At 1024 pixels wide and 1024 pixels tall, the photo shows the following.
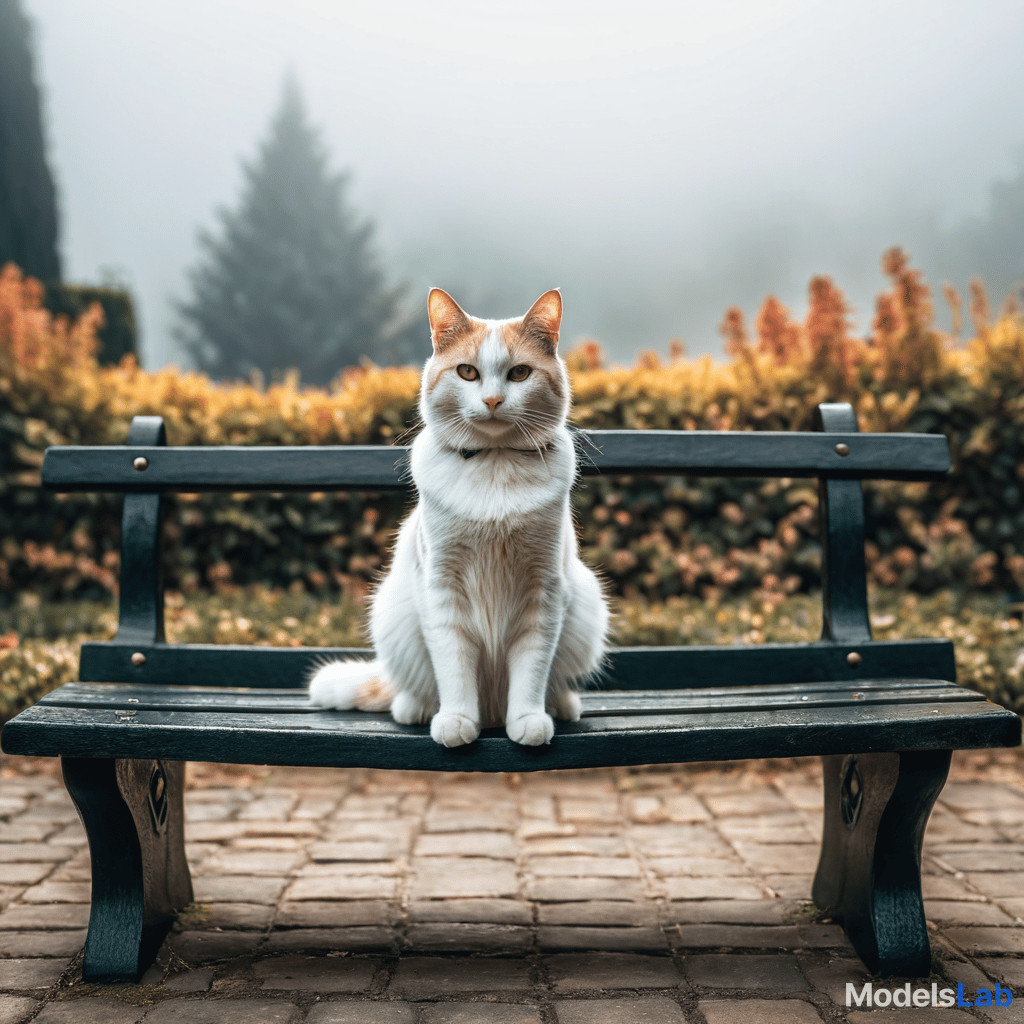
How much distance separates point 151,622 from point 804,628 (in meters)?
2.99

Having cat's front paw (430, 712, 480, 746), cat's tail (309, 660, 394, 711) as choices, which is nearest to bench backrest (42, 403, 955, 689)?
cat's tail (309, 660, 394, 711)

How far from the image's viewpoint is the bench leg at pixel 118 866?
79.4 inches

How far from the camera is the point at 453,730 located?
1.82 meters

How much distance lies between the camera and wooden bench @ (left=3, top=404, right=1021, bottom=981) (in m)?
1.87

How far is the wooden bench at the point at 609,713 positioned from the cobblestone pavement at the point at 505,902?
0.17 m

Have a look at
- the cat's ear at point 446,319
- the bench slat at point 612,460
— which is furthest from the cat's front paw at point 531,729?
the bench slat at point 612,460

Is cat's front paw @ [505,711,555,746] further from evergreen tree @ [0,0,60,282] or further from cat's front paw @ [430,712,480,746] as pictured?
evergreen tree @ [0,0,60,282]

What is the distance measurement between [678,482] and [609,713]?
9.91ft

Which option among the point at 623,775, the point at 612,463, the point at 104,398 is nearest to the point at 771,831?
the point at 623,775

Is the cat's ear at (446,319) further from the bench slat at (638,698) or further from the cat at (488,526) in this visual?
the bench slat at (638,698)

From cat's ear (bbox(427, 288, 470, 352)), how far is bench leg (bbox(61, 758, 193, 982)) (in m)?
1.16

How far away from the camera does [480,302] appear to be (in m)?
36.6

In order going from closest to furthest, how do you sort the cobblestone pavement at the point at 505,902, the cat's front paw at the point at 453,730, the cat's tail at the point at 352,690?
the cat's front paw at the point at 453,730, the cobblestone pavement at the point at 505,902, the cat's tail at the point at 352,690

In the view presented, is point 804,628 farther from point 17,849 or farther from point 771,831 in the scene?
point 17,849
